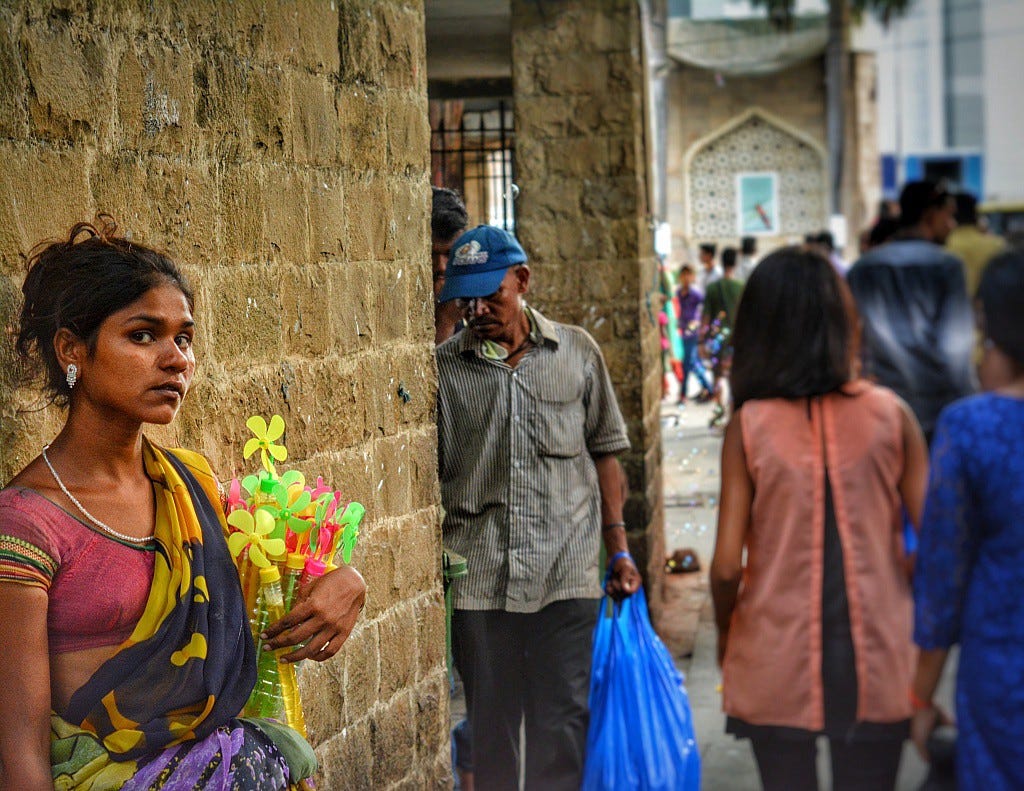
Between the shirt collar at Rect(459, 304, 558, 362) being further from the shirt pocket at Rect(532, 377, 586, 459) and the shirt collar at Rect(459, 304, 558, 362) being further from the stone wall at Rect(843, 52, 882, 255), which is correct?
the stone wall at Rect(843, 52, 882, 255)

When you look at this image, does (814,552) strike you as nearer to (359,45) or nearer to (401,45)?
(359,45)

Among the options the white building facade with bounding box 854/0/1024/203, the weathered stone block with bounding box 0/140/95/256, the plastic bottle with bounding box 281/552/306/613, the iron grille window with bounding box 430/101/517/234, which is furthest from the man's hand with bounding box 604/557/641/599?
the white building facade with bounding box 854/0/1024/203

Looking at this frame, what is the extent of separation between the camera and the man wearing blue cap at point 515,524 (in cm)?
437

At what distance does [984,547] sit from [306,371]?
159cm

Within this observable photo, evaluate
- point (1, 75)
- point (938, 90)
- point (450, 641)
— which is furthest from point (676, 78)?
point (1, 75)

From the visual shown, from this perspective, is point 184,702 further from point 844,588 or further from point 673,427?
point 673,427

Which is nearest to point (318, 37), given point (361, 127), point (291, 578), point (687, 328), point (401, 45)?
point (361, 127)

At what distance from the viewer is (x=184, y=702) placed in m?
2.32

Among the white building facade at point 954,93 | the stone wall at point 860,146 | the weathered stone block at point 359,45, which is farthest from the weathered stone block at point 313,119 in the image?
the white building facade at point 954,93

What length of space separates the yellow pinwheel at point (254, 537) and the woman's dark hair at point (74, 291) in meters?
0.37

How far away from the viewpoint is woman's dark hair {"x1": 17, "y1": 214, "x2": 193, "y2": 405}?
2254mm

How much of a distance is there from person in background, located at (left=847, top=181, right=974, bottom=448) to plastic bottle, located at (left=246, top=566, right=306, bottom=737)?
4.19 meters

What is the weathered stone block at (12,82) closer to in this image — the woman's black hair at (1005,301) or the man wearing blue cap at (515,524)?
the woman's black hair at (1005,301)

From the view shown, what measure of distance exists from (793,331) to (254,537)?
1305mm
